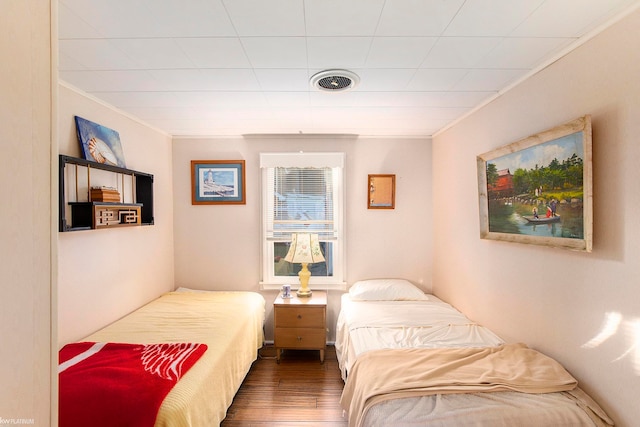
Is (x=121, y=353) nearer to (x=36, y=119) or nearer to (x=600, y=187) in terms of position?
(x=36, y=119)

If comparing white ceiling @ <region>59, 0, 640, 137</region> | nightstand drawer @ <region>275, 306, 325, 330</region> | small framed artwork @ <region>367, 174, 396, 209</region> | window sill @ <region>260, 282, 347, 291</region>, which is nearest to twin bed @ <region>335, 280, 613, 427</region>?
nightstand drawer @ <region>275, 306, 325, 330</region>

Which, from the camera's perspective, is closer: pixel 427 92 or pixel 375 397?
pixel 375 397

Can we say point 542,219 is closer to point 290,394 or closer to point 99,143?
point 290,394

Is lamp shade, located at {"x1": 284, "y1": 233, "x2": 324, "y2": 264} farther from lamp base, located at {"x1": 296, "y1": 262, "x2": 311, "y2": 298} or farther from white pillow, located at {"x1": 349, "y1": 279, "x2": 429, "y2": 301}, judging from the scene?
white pillow, located at {"x1": 349, "y1": 279, "x2": 429, "y2": 301}

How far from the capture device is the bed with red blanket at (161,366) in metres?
1.32

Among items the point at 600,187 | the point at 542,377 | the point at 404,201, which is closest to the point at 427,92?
the point at 600,187

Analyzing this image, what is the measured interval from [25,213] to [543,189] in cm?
215

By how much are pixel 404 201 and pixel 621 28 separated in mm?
2166

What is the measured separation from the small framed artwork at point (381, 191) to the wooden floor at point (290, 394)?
5.58 ft

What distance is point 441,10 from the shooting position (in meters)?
1.24

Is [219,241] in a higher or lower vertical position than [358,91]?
lower

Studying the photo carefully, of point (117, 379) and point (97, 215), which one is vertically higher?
point (97, 215)

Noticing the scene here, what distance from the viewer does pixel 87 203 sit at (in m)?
1.93

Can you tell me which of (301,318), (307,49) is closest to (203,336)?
(301,318)
